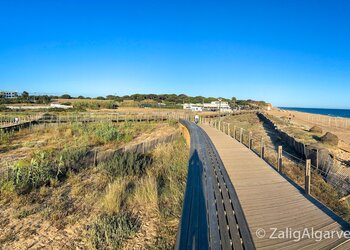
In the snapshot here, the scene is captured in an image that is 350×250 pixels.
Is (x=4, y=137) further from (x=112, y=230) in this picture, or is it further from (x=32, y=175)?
(x=112, y=230)

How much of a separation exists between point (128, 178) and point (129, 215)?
357cm

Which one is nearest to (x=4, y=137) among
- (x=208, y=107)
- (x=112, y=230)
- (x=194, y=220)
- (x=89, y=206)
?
(x=89, y=206)

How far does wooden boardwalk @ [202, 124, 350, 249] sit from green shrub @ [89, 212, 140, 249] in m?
2.70

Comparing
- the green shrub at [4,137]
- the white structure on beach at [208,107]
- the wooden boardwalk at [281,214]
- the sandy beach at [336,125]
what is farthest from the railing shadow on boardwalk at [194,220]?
the white structure on beach at [208,107]

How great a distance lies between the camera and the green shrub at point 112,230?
516 centimetres

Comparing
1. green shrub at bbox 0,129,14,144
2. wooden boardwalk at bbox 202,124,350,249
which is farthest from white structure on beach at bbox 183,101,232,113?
wooden boardwalk at bbox 202,124,350,249

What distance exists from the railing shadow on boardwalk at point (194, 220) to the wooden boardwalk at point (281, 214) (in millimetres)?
913

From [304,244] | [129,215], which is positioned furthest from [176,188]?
[304,244]

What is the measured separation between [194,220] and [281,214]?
2.00 m

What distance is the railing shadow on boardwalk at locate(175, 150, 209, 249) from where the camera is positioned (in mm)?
3945

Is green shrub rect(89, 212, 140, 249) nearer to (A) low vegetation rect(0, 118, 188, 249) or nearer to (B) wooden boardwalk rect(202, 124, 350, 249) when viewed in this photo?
(A) low vegetation rect(0, 118, 188, 249)

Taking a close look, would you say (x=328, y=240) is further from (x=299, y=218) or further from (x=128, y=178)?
(x=128, y=178)

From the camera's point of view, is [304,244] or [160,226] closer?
[304,244]

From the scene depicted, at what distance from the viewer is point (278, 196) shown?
6.24 metres
